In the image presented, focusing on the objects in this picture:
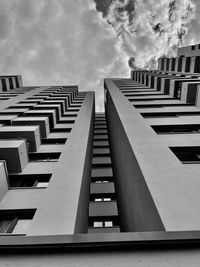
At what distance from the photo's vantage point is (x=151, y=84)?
2930 cm

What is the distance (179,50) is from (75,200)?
39238 millimetres

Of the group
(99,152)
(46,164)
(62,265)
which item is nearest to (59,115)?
(99,152)

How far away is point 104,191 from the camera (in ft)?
58.0

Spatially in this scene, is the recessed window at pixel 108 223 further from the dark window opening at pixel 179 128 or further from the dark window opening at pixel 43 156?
the dark window opening at pixel 179 128

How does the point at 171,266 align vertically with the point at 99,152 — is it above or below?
above

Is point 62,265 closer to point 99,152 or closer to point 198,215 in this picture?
point 198,215

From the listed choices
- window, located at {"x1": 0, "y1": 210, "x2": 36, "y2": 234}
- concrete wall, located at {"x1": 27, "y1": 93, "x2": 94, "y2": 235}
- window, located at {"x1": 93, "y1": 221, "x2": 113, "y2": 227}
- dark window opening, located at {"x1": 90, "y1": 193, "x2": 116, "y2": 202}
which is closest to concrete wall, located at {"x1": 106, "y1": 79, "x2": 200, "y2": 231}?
concrete wall, located at {"x1": 27, "y1": 93, "x2": 94, "y2": 235}

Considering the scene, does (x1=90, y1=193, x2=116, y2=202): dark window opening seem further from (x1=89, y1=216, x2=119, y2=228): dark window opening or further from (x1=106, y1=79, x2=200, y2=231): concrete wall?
(x1=106, y1=79, x2=200, y2=231): concrete wall

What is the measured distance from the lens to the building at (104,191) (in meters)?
4.32

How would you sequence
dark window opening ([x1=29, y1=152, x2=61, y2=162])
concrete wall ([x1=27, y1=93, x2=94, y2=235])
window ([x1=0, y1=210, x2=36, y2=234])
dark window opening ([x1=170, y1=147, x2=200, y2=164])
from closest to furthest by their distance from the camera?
concrete wall ([x1=27, y1=93, x2=94, y2=235]) → window ([x1=0, y1=210, x2=36, y2=234]) → dark window opening ([x1=170, y1=147, x2=200, y2=164]) → dark window opening ([x1=29, y1=152, x2=61, y2=162])

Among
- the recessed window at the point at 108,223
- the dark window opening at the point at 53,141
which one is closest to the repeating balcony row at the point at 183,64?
the dark window opening at the point at 53,141

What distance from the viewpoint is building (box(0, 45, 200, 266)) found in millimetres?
4316

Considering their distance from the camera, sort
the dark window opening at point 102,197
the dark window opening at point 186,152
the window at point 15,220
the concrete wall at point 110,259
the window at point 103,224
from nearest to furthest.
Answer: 1. the concrete wall at point 110,259
2. the window at point 15,220
3. the dark window opening at point 186,152
4. the window at point 103,224
5. the dark window opening at point 102,197

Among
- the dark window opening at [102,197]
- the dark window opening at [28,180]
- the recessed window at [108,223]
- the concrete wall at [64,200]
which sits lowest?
the recessed window at [108,223]
